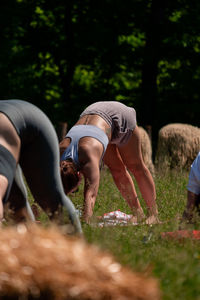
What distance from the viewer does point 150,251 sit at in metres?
3.74

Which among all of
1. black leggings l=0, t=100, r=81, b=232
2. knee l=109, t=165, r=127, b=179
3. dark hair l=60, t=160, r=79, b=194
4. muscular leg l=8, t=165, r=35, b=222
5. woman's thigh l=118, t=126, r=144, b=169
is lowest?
knee l=109, t=165, r=127, b=179

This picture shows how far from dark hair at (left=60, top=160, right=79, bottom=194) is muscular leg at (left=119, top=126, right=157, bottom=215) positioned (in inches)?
49.8

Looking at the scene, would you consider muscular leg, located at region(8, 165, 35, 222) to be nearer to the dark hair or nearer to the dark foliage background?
the dark hair

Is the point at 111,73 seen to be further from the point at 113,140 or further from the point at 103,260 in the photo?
the point at 103,260

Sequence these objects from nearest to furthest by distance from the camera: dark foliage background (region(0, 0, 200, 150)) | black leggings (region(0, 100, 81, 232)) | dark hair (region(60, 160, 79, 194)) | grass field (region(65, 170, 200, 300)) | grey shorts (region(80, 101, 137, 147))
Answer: grass field (region(65, 170, 200, 300)), black leggings (region(0, 100, 81, 232)), dark hair (region(60, 160, 79, 194)), grey shorts (region(80, 101, 137, 147)), dark foliage background (region(0, 0, 200, 150))

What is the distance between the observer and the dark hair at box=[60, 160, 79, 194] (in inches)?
190

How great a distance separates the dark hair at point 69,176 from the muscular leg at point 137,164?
1.26 meters

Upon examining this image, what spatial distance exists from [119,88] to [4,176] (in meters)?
20.1

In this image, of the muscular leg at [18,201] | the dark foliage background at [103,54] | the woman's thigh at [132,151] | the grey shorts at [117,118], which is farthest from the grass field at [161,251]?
the dark foliage background at [103,54]

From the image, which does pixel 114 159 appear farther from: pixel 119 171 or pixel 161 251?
pixel 161 251

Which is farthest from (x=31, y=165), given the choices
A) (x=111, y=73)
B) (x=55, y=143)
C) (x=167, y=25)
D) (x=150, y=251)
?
(x=111, y=73)

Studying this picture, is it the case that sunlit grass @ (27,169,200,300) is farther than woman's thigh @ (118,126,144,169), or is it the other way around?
woman's thigh @ (118,126,144,169)

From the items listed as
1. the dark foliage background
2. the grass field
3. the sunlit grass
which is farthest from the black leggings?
the dark foliage background

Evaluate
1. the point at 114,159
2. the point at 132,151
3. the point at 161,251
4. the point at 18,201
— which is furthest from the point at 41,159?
the point at 114,159
